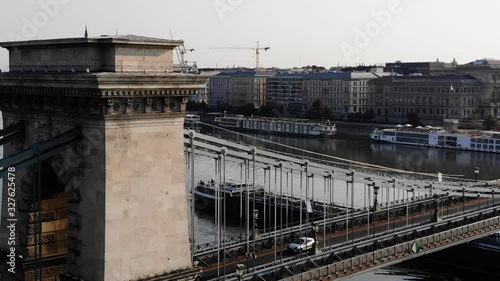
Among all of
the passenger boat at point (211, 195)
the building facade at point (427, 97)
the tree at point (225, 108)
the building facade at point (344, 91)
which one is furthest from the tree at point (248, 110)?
the passenger boat at point (211, 195)

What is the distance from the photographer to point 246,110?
374 ft

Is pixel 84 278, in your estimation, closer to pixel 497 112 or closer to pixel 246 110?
pixel 497 112

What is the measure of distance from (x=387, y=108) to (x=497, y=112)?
14467mm

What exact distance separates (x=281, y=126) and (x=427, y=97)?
63.2 feet

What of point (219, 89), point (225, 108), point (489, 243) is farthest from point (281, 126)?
point (489, 243)

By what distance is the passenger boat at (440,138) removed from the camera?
7100cm

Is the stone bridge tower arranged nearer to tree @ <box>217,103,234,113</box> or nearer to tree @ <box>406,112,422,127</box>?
tree @ <box>406,112,422,127</box>

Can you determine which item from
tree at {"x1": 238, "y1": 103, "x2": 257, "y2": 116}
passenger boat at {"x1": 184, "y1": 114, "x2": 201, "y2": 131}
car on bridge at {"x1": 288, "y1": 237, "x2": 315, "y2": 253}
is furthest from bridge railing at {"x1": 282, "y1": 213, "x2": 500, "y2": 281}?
tree at {"x1": 238, "y1": 103, "x2": 257, "y2": 116}

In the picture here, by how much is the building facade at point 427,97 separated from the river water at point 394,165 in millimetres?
14847

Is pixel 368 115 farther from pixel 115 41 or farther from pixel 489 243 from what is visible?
pixel 115 41

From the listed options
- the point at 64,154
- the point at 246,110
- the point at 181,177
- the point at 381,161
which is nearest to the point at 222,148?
the point at 181,177

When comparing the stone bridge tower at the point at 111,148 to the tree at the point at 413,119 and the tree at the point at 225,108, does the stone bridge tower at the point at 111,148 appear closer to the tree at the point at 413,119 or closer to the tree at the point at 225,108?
the tree at the point at 413,119

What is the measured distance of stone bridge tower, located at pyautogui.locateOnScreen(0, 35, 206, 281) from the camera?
36.5 feet

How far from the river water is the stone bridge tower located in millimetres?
14385
